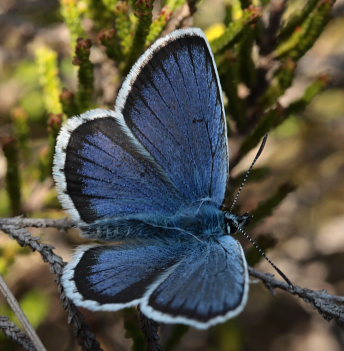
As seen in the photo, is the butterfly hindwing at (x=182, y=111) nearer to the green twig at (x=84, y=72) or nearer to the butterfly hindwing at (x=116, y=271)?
the green twig at (x=84, y=72)

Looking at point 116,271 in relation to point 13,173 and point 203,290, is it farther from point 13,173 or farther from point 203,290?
point 13,173

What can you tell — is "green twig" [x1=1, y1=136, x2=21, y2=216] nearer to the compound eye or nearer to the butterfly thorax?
the butterfly thorax

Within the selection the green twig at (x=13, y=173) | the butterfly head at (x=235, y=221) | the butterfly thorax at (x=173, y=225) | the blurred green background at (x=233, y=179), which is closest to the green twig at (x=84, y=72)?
the blurred green background at (x=233, y=179)

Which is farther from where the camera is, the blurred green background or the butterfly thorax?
the blurred green background

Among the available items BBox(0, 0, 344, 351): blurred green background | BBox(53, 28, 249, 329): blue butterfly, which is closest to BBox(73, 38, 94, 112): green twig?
BBox(0, 0, 344, 351): blurred green background

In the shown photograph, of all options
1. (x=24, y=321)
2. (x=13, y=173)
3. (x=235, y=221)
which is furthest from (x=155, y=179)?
(x=24, y=321)

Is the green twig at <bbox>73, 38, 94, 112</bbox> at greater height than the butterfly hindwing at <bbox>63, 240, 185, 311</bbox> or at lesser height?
greater

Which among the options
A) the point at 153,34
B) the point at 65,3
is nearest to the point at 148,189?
the point at 153,34
